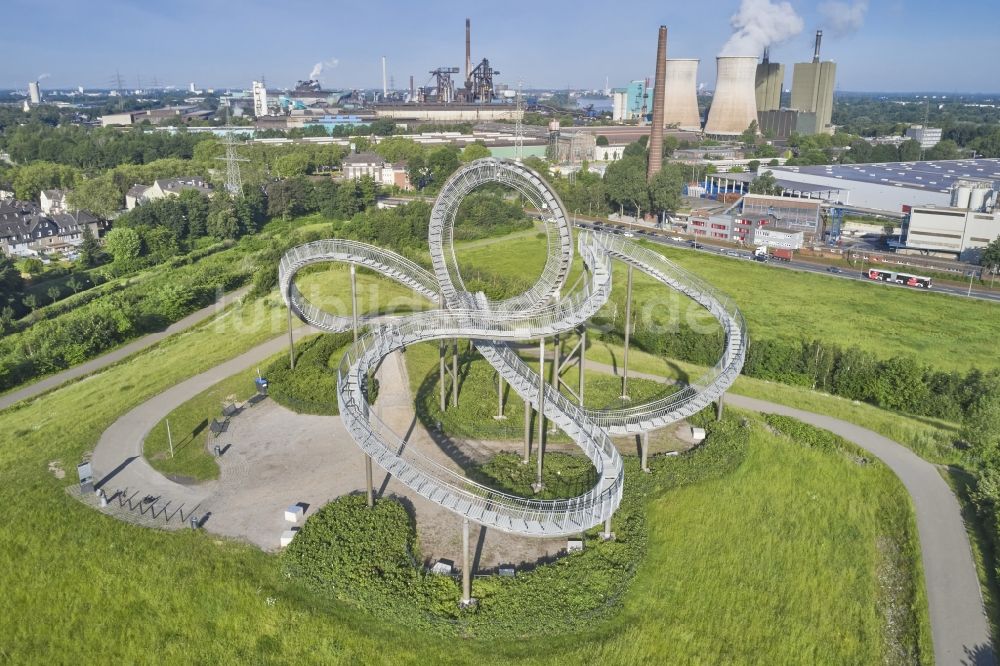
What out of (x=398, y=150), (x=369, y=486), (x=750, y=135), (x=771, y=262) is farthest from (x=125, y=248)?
(x=750, y=135)

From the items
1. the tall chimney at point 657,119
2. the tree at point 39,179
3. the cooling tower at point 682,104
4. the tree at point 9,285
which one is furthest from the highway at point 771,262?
the cooling tower at point 682,104

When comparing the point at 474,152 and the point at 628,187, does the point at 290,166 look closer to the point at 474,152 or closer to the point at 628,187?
the point at 474,152

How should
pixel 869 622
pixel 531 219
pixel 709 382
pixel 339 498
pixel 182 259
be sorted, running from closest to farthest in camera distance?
1. pixel 869 622
2. pixel 339 498
3. pixel 709 382
4. pixel 182 259
5. pixel 531 219

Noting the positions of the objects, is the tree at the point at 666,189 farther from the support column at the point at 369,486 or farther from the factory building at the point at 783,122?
the factory building at the point at 783,122

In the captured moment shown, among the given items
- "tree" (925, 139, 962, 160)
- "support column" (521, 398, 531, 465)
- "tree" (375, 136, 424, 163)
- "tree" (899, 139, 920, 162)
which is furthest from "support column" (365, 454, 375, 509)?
"tree" (925, 139, 962, 160)

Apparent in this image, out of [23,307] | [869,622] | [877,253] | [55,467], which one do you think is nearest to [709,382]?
[869,622]

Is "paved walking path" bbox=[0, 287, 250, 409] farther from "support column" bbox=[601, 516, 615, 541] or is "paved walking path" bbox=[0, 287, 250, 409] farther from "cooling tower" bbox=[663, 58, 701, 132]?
"cooling tower" bbox=[663, 58, 701, 132]

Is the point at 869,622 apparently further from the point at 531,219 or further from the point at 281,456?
the point at 531,219
